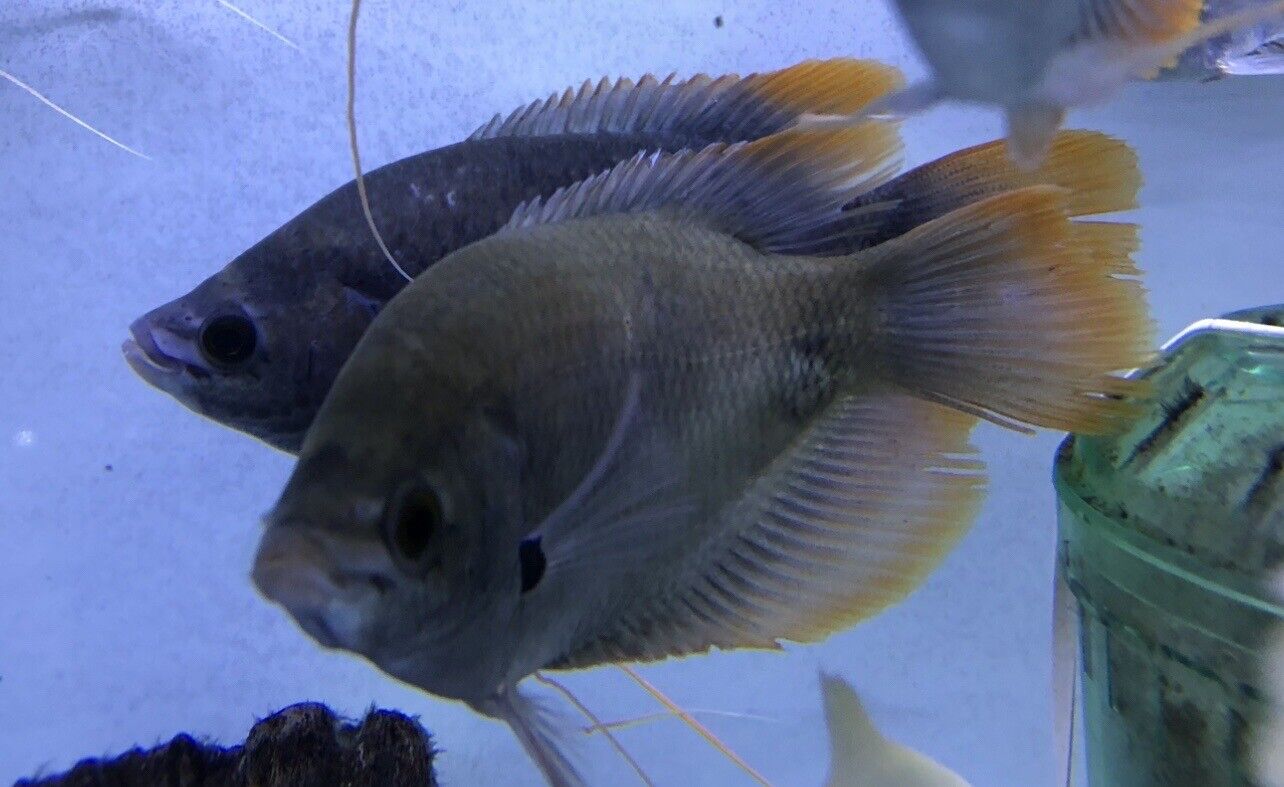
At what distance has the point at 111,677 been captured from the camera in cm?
133

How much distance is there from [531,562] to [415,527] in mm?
55

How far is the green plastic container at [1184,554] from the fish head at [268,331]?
50 cm

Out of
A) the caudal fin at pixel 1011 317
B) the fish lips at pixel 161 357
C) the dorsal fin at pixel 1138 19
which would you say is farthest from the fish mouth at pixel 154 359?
the dorsal fin at pixel 1138 19

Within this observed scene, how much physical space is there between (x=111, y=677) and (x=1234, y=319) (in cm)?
156

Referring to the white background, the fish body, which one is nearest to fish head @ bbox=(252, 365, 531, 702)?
the fish body

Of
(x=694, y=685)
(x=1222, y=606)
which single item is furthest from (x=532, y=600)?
(x=694, y=685)

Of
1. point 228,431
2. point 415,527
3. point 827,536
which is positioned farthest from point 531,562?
point 228,431

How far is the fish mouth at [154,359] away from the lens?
0.56 meters

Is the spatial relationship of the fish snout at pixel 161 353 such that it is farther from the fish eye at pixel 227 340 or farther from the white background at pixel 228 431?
the white background at pixel 228 431

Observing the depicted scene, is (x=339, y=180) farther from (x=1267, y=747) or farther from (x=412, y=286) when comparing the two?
(x=1267, y=747)

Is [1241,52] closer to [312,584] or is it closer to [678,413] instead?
[678,413]

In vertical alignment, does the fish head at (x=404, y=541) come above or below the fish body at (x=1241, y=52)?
below

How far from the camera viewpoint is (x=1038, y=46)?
0.35 meters

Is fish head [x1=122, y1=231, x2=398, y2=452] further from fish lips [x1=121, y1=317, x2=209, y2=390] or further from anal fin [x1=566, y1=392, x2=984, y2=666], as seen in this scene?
anal fin [x1=566, y1=392, x2=984, y2=666]
